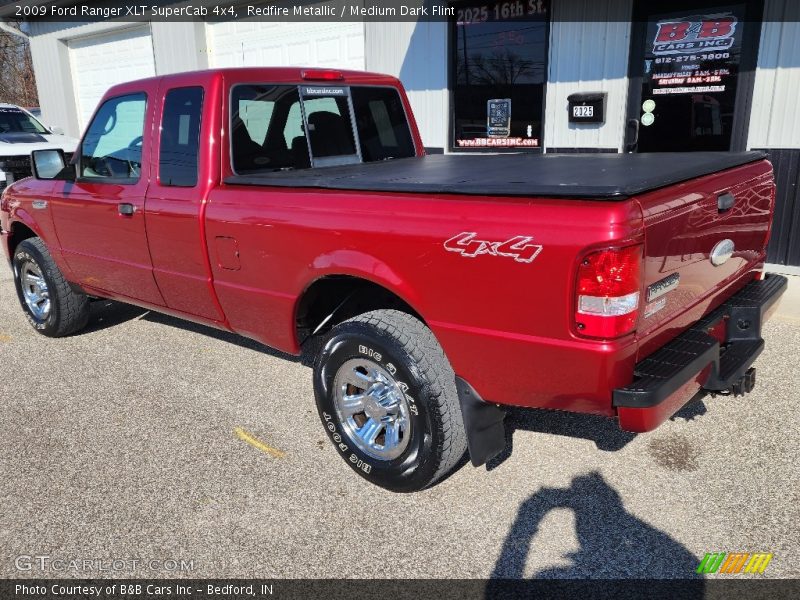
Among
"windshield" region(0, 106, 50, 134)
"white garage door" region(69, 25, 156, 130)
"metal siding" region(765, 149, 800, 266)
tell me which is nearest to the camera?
"metal siding" region(765, 149, 800, 266)

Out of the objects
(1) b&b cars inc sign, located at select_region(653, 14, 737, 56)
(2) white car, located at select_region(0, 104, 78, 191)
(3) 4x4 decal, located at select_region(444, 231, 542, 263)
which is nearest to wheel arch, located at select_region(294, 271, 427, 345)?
(3) 4x4 decal, located at select_region(444, 231, 542, 263)

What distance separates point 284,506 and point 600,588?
136cm

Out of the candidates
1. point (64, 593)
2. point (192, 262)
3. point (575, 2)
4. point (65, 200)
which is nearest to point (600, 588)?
point (64, 593)

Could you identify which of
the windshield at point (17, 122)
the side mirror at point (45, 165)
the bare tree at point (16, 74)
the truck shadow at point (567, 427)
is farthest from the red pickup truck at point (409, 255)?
the bare tree at point (16, 74)

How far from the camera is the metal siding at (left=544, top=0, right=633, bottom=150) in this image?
23.2ft

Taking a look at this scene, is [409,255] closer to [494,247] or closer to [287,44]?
[494,247]

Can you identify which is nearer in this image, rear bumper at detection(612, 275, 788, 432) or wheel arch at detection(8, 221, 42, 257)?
rear bumper at detection(612, 275, 788, 432)

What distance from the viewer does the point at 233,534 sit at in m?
2.74

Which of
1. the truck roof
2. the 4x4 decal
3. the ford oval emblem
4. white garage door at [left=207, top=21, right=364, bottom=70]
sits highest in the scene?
white garage door at [left=207, top=21, right=364, bottom=70]

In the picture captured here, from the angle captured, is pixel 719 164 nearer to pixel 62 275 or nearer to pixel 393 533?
pixel 393 533

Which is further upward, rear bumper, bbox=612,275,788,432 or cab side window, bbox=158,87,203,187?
cab side window, bbox=158,87,203,187

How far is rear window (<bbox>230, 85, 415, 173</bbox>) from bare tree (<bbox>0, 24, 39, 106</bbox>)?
3064 centimetres

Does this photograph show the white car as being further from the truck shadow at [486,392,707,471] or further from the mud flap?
the mud flap

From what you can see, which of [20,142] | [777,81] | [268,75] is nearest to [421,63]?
[777,81]
